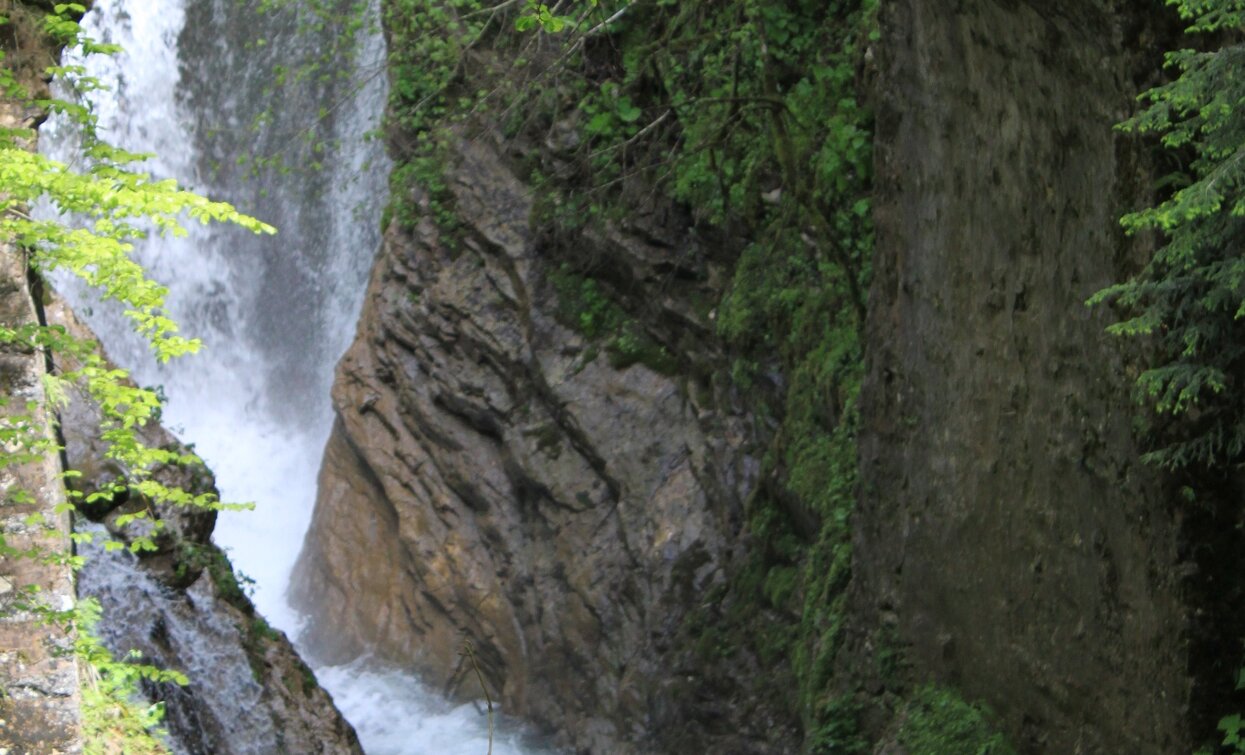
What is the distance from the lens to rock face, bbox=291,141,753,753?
11.6 meters

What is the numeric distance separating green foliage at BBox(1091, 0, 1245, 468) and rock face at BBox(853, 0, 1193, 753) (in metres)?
0.27

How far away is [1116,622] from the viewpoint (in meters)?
5.27

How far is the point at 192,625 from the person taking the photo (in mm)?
9562

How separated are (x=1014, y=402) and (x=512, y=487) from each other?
7.93m

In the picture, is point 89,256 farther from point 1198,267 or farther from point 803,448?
point 803,448

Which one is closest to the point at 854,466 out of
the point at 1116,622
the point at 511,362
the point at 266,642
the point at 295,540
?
the point at 1116,622

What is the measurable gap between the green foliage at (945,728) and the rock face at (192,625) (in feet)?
15.5

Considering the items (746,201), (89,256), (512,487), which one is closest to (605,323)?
(512,487)

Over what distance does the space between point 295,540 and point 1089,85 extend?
1420cm

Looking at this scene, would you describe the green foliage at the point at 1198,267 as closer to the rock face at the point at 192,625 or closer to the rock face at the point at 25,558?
the rock face at the point at 25,558

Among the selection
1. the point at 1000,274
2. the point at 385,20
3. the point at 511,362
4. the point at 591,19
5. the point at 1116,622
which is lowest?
the point at 1116,622

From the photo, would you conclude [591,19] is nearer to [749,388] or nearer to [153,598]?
[749,388]

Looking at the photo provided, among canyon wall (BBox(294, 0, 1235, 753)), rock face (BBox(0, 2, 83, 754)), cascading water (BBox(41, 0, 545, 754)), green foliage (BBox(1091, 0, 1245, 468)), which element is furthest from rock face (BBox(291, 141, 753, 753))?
green foliage (BBox(1091, 0, 1245, 468))

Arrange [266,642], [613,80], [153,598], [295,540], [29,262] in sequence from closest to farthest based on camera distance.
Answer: [29,262], [153,598], [266,642], [613,80], [295,540]
